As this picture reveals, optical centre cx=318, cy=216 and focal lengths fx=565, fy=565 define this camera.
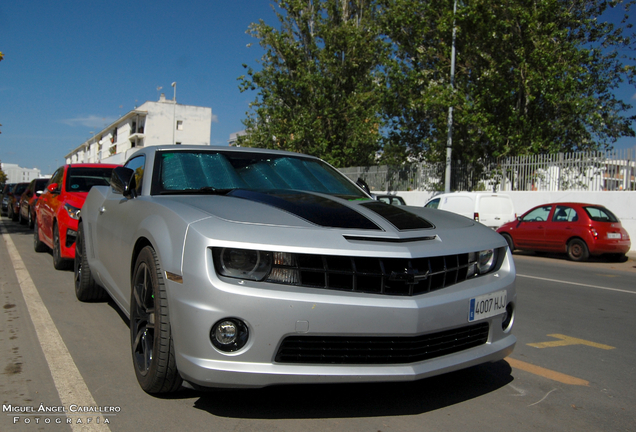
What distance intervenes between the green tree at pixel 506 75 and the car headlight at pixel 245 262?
19.4m

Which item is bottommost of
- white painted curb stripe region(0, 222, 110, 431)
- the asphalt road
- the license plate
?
white painted curb stripe region(0, 222, 110, 431)

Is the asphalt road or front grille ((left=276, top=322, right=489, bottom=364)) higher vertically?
front grille ((left=276, top=322, right=489, bottom=364))

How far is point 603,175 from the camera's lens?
57.6 feet

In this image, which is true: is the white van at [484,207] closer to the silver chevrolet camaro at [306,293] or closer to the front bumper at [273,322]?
the silver chevrolet camaro at [306,293]

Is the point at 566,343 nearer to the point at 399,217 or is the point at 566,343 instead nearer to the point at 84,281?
the point at 399,217

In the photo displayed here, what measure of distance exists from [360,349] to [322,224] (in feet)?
2.24

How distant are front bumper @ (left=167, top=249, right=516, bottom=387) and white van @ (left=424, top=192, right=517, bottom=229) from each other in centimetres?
1454

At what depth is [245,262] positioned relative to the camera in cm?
284

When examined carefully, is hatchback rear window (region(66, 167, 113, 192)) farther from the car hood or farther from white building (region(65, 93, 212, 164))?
white building (region(65, 93, 212, 164))

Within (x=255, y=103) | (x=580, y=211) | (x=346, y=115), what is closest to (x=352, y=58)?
(x=346, y=115)

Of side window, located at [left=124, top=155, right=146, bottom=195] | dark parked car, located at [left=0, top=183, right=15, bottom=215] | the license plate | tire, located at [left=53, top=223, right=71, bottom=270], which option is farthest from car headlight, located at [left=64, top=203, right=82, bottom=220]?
dark parked car, located at [left=0, top=183, right=15, bottom=215]

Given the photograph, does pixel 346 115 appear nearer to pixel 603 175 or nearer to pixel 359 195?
pixel 603 175

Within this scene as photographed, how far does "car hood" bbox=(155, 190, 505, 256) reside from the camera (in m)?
2.85

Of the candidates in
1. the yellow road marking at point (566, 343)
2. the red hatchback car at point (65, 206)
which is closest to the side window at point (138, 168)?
the red hatchback car at point (65, 206)
